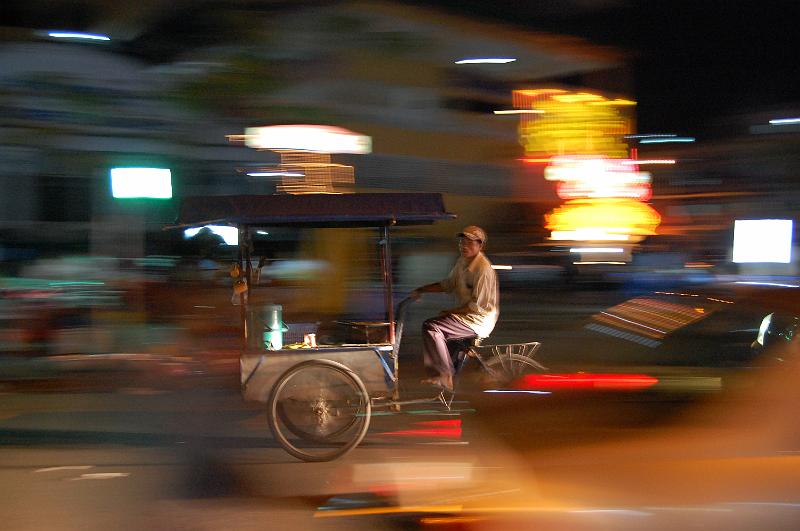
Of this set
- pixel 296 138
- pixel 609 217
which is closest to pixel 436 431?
pixel 296 138

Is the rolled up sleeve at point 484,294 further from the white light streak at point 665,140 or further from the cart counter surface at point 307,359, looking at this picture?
the white light streak at point 665,140

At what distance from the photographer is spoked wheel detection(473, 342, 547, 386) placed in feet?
21.0

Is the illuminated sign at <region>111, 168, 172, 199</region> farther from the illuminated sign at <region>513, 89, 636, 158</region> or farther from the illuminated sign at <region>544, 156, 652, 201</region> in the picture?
the illuminated sign at <region>544, 156, 652, 201</region>

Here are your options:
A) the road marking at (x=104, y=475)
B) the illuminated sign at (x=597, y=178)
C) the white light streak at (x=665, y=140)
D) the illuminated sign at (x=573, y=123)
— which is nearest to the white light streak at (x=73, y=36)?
the road marking at (x=104, y=475)

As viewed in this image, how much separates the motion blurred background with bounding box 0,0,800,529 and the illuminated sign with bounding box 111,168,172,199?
33 millimetres

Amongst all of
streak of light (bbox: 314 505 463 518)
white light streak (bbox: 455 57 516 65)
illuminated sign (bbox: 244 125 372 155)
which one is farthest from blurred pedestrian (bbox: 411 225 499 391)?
white light streak (bbox: 455 57 516 65)

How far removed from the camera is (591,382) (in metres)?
3.58

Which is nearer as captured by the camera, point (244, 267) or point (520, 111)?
point (244, 267)

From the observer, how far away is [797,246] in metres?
18.0

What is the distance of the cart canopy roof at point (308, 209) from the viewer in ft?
19.0

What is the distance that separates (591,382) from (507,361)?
2910mm

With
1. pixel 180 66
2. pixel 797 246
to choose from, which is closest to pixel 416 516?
pixel 180 66

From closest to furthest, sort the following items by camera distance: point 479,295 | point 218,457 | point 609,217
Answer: point 218,457, point 479,295, point 609,217

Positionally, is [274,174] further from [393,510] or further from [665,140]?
[665,140]
